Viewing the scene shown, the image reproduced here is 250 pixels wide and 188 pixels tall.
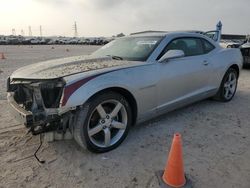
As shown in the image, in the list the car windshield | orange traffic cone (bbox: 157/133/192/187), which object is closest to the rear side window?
the car windshield

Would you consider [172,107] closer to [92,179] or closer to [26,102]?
[92,179]

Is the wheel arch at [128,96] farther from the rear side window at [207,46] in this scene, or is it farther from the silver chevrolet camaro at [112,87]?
the rear side window at [207,46]

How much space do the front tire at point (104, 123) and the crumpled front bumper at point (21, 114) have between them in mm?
525

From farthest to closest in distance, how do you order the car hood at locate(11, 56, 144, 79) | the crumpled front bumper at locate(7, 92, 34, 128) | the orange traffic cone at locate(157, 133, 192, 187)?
the car hood at locate(11, 56, 144, 79) < the crumpled front bumper at locate(7, 92, 34, 128) < the orange traffic cone at locate(157, 133, 192, 187)

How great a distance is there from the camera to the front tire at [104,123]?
3.20 meters

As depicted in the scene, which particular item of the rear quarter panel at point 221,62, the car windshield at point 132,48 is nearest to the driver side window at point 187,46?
the car windshield at point 132,48

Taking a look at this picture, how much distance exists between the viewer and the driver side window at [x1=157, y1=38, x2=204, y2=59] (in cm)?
439

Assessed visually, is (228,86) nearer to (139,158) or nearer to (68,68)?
(139,158)

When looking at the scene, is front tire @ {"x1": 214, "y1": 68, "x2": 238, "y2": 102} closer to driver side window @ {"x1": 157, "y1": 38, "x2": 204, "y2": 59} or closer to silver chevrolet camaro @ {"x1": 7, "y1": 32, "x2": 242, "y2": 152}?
silver chevrolet camaro @ {"x1": 7, "y1": 32, "x2": 242, "y2": 152}

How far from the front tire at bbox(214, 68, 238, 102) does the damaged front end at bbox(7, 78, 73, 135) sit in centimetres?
363

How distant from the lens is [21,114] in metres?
3.16

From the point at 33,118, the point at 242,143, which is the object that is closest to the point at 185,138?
the point at 242,143

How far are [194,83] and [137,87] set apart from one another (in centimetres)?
148

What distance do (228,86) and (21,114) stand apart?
14.3 ft
